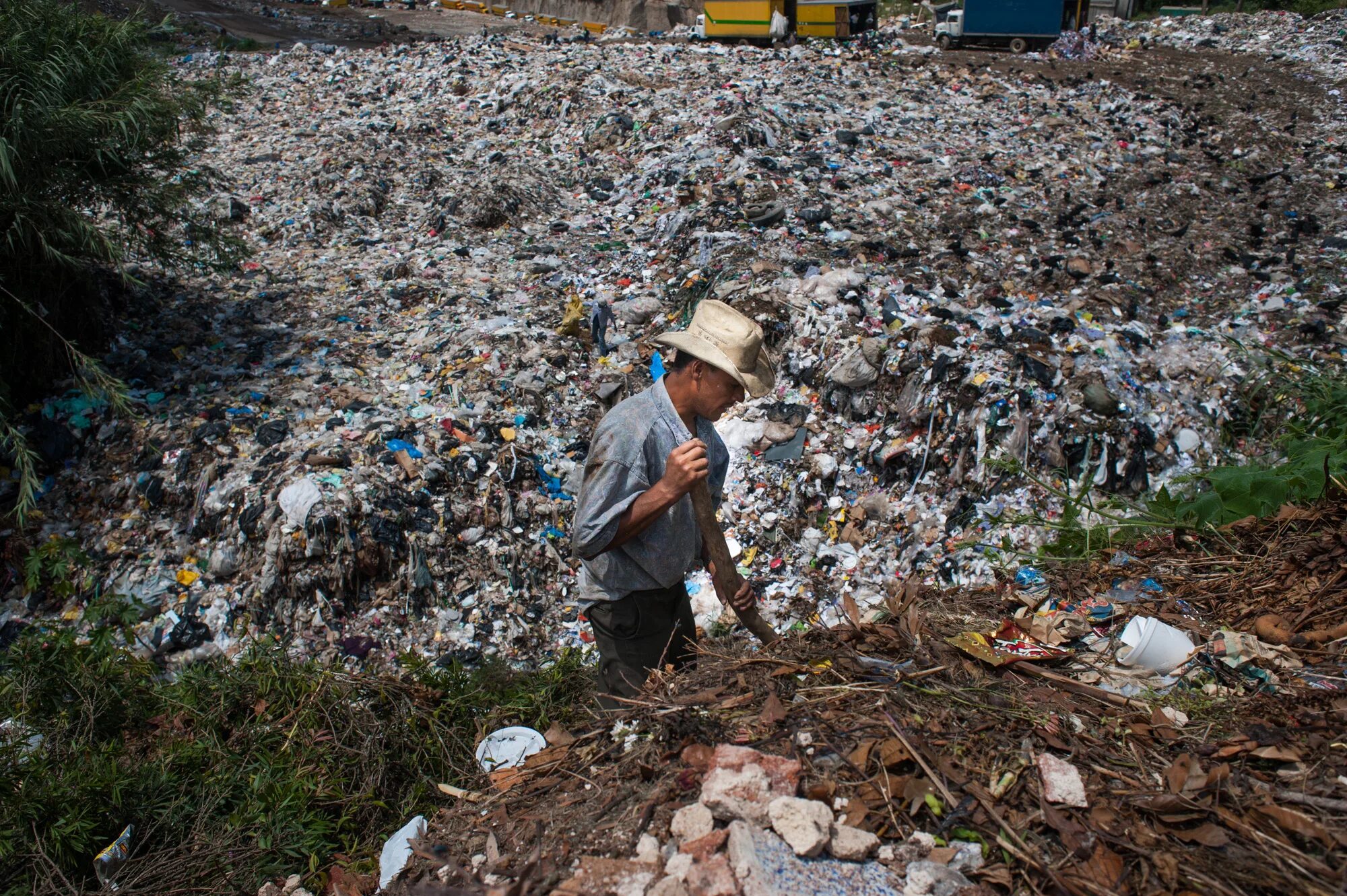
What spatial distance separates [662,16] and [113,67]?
A: 44.2ft

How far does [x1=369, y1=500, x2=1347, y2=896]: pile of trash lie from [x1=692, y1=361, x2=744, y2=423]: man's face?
2.17 feet

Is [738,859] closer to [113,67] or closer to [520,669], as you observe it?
[520,669]

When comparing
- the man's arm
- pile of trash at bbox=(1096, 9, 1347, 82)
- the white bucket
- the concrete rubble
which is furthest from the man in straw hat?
pile of trash at bbox=(1096, 9, 1347, 82)

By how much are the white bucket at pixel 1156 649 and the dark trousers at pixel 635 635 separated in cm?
116

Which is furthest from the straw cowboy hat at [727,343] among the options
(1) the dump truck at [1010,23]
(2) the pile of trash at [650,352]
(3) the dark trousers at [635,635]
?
(1) the dump truck at [1010,23]

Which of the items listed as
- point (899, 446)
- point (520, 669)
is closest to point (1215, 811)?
point (520, 669)

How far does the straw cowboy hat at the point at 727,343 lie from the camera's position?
203cm

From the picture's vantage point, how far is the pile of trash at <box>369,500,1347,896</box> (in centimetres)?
145

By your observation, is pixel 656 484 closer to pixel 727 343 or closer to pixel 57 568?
pixel 727 343

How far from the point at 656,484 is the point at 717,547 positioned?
0.30 m

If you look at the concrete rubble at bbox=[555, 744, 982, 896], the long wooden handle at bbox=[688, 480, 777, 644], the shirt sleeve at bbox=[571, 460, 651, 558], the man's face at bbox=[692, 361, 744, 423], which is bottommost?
the concrete rubble at bbox=[555, 744, 982, 896]

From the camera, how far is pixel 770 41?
41.4 feet

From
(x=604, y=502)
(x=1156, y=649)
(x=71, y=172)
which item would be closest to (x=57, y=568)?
(x=71, y=172)

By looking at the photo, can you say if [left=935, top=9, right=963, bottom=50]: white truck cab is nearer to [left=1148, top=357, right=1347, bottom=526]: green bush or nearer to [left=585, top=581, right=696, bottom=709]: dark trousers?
[left=1148, top=357, right=1347, bottom=526]: green bush
